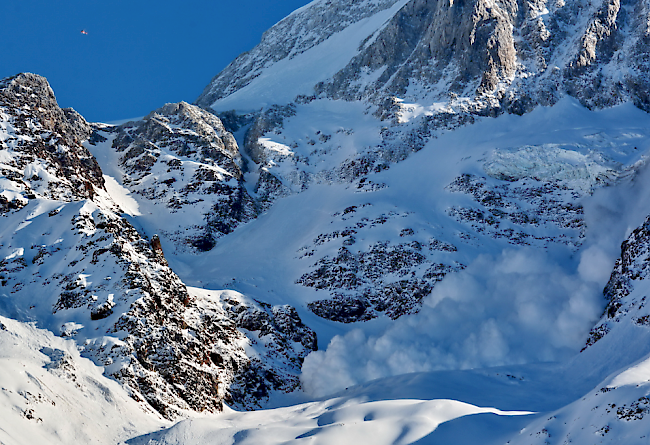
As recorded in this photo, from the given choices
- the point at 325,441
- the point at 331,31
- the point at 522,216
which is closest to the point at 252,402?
the point at 325,441

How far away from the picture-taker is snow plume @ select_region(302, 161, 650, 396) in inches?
2319

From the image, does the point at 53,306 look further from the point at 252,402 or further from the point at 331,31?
the point at 331,31

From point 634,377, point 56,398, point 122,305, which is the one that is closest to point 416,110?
point 122,305

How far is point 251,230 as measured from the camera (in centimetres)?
8644

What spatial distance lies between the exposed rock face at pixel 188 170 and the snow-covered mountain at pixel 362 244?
0.45m

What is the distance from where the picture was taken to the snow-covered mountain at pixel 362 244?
1731 inches

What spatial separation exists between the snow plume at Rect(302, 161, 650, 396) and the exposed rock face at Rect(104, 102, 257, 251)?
102 ft

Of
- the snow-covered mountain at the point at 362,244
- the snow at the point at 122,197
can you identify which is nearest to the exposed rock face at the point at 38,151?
the snow-covered mountain at the point at 362,244

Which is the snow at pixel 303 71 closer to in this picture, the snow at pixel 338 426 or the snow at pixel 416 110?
the snow at pixel 416 110

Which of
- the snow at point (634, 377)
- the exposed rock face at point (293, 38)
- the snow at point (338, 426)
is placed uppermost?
the exposed rock face at point (293, 38)

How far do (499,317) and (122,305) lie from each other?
129 feet

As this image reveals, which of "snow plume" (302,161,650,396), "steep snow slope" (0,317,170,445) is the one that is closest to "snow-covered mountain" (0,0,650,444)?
"steep snow slope" (0,317,170,445)

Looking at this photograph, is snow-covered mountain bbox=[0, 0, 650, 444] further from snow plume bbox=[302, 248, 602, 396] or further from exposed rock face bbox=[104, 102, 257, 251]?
exposed rock face bbox=[104, 102, 257, 251]

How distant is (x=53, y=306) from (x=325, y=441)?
23.6 metres
